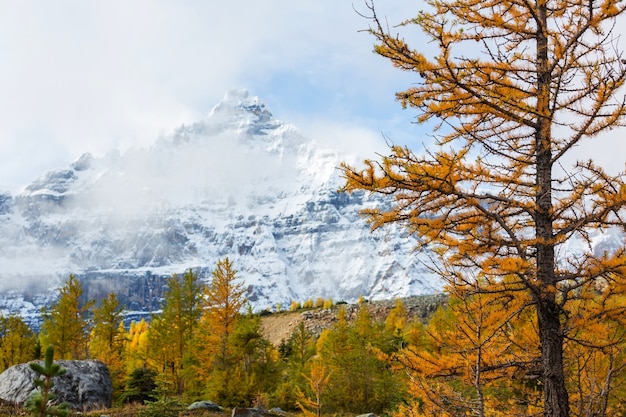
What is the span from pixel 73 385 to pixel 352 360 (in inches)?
373

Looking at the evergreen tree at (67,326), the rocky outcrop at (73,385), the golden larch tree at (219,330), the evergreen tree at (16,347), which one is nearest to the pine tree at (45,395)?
the rocky outcrop at (73,385)

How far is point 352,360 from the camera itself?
736 inches

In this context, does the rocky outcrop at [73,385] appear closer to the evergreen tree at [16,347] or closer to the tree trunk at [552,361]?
the tree trunk at [552,361]

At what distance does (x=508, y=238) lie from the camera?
6000 mm

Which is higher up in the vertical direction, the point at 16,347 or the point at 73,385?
the point at 16,347

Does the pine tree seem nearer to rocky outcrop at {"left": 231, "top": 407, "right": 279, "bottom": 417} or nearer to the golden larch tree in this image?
rocky outcrop at {"left": 231, "top": 407, "right": 279, "bottom": 417}

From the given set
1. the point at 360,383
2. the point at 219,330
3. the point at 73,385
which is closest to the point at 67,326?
the point at 219,330

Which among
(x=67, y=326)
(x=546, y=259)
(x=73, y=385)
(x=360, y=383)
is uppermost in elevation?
(x=546, y=259)

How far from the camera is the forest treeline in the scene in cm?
582

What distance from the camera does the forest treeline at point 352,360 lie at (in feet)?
19.1

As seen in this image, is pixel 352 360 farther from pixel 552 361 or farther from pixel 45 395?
pixel 45 395

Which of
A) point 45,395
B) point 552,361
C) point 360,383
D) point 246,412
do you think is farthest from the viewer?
point 360,383

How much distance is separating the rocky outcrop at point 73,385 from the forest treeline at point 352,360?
0.90 m

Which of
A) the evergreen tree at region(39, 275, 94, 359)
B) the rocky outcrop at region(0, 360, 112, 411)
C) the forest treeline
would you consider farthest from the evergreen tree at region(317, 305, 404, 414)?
the evergreen tree at region(39, 275, 94, 359)
